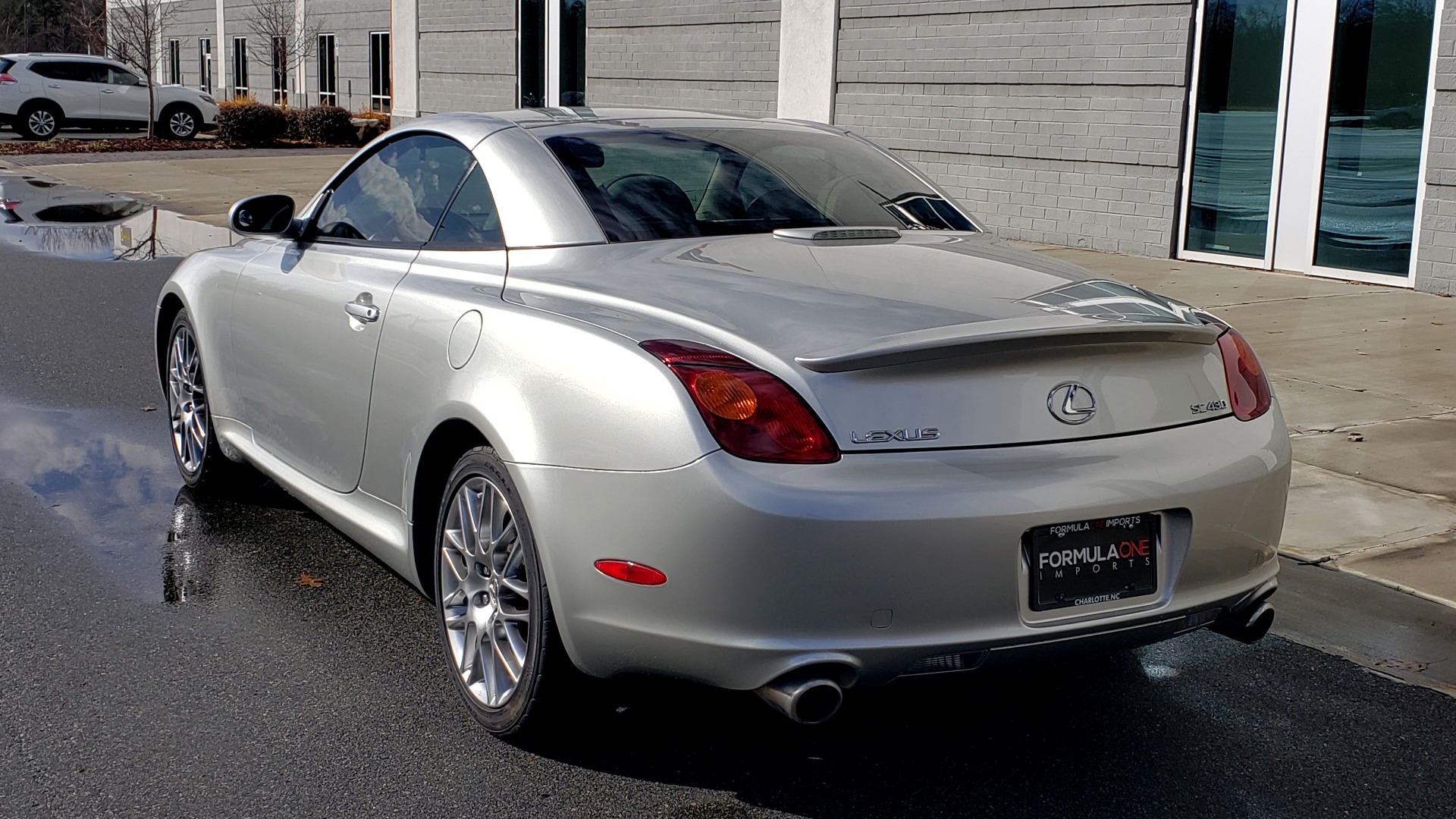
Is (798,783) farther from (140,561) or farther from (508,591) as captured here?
(140,561)

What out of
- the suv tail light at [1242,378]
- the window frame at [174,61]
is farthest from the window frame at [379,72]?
the suv tail light at [1242,378]

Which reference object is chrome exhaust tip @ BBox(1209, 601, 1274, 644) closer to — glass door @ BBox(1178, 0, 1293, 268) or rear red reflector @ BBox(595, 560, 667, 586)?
rear red reflector @ BBox(595, 560, 667, 586)

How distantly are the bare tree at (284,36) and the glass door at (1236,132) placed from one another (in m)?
27.4

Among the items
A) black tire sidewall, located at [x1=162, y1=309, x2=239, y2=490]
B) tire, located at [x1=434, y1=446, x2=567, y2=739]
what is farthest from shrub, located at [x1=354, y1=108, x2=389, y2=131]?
tire, located at [x1=434, y1=446, x2=567, y2=739]

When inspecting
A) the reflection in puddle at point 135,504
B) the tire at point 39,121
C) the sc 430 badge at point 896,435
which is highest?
the tire at point 39,121

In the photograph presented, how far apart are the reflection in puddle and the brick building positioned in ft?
31.5

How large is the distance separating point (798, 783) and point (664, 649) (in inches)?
21.6

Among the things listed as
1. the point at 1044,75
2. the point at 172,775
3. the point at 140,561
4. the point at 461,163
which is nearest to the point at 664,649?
the point at 172,775

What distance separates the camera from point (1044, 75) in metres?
14.7

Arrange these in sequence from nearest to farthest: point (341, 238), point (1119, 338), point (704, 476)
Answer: point (704, 476)
point (1119, 338)
point (341, 238)

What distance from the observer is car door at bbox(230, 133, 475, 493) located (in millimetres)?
4203

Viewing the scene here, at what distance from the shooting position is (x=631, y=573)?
3.07 meters

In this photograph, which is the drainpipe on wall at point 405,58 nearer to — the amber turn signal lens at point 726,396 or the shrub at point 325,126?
the shrub at point 325,126

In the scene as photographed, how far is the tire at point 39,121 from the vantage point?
30812 millimetres
